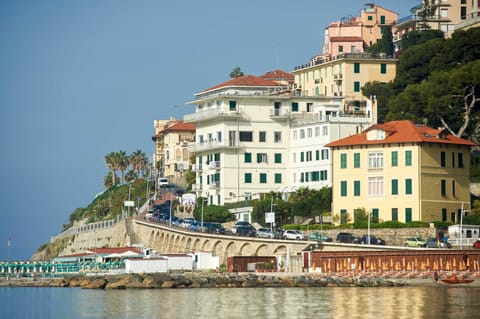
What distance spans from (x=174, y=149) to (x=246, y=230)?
4278 cm

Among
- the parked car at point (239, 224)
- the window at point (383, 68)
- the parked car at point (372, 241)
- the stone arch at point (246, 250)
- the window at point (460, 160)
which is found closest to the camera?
the parked car at point (372, 241)

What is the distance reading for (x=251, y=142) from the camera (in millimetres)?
120062

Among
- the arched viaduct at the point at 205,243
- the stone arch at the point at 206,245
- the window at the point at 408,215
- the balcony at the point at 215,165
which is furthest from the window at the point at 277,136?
the window at the point at 408,215

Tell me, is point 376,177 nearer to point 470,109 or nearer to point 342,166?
point 342,166

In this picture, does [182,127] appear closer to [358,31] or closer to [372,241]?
[358,31]

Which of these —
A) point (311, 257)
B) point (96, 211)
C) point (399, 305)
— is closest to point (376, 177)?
point (311, 257)

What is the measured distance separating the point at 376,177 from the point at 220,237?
1344cm

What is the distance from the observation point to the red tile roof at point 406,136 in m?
101

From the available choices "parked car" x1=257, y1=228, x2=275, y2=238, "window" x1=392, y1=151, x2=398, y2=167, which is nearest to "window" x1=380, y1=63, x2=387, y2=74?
"window" x1=392, y1=151, x2=398, y2=167

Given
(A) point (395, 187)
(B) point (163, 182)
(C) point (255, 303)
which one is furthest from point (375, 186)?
(B) point (163, 182)

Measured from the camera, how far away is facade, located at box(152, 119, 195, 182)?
144375 millimetres

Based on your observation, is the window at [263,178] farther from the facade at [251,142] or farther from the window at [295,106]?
the window at [295,106]

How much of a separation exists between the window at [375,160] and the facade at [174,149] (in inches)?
1581

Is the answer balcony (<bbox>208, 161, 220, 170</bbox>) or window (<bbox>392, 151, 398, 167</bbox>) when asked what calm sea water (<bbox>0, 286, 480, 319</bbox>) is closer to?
window (<bbox>392, 151, 398, 167</bbox>)
